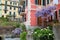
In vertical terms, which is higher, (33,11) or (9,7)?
(33,11)

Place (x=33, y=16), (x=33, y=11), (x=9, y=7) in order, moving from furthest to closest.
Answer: (x=9, y=7), (x=33, y=16), (x=33, y=11)

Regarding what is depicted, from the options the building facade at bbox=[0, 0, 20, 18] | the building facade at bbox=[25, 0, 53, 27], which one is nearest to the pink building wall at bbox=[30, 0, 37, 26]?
the building facade at bbox=[25, 0, 53, 27]

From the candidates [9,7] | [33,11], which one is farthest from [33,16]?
[9,7]

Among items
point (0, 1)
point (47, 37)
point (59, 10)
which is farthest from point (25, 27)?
point (0, 1)

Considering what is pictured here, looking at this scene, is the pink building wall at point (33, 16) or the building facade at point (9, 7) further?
the building facade at point (9, 7)

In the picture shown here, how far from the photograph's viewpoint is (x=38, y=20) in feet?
75.5

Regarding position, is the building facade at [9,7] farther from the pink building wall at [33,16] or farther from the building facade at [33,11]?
the pink building wall at [33,16]

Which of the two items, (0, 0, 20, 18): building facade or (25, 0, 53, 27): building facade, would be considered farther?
(0, 0, 20, 18): building facade

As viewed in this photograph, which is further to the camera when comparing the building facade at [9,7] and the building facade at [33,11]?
the building facade at [9,7]

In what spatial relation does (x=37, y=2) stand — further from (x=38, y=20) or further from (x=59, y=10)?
(x=59, y=10)

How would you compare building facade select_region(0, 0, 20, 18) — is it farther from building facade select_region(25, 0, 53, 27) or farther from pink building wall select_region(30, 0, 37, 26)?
pink building wall select_region(30, 0, 37, 26)

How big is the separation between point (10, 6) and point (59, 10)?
3230 centimetres

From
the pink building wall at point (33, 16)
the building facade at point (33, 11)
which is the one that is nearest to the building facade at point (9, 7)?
the building facade at point (33, 11)

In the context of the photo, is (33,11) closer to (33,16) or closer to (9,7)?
(33,16)
